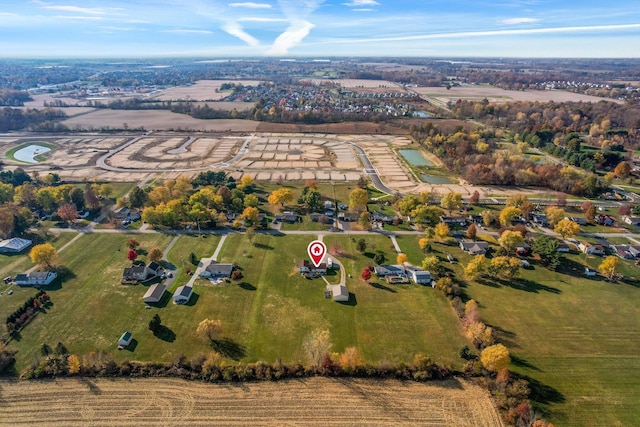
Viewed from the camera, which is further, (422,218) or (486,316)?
(422,218)

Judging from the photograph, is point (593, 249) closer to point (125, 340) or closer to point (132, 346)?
point (132, 346)

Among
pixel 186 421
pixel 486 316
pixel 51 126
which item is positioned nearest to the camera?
pixel 186 421

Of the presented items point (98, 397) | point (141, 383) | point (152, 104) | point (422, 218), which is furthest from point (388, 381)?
point (152, 104)

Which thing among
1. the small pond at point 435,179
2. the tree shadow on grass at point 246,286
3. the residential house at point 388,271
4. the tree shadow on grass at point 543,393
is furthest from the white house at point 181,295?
the small pond at point 435,179

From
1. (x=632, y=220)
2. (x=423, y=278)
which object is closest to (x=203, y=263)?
(x=423, y=278)

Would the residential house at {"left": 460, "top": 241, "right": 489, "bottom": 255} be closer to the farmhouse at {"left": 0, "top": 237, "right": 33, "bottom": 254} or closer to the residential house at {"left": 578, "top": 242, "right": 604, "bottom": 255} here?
the residential house at {"left": 578, "top": 242, "right": 604, "bottom": 255}

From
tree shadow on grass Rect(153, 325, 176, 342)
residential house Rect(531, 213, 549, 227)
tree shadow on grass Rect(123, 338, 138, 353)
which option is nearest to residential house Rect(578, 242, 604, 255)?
residential house Rect(531, 213, 549, 227)

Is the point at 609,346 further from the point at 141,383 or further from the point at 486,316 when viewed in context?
the point at 141,383
